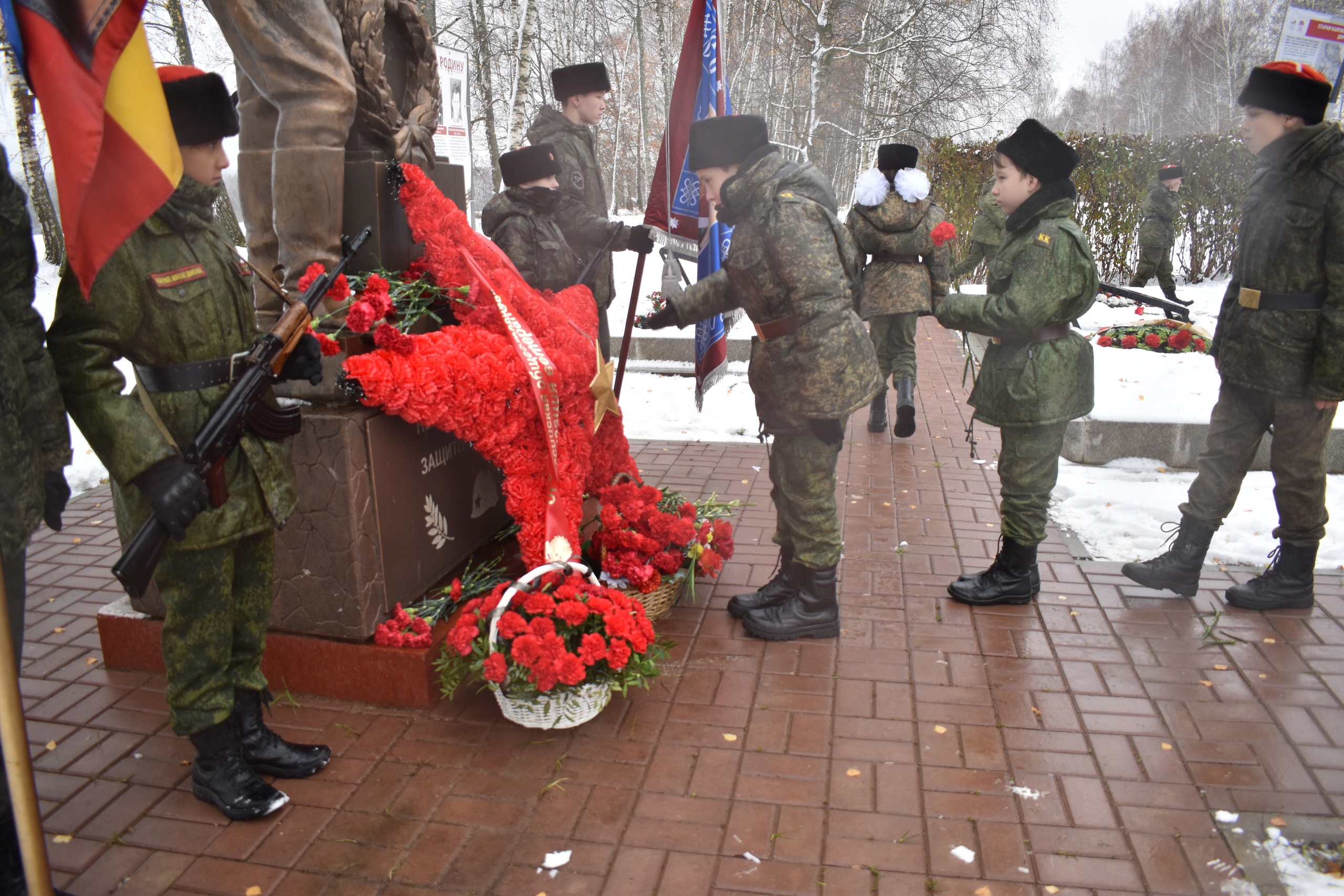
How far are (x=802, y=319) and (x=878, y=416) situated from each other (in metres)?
3.79

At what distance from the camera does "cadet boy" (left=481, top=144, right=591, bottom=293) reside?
15.5 ft

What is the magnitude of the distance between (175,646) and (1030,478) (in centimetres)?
349

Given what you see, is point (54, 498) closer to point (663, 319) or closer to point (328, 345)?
point (328, 345)

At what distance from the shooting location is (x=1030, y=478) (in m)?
4.15

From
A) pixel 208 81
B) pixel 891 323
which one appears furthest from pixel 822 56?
pixel 208 81

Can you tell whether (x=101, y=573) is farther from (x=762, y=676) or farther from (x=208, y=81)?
(x=762, y=676)

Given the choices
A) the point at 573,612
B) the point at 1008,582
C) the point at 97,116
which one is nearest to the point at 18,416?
the point at 97,116

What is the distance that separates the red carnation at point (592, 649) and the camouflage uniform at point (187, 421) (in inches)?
41.4

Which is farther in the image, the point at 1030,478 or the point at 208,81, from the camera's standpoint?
the point at 1030,478

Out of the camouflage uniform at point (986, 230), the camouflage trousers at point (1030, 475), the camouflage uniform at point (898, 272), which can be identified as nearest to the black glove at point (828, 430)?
the camouflage trousers at point (1030, 475)

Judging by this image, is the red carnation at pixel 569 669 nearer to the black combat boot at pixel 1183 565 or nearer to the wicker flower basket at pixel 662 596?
the wicker flower basket at pixel 662 596

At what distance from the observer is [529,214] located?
4793 mm

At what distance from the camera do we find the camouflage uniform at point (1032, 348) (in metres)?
3.84

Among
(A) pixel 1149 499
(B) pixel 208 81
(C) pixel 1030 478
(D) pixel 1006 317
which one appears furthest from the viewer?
(A) pixel 1149 499
